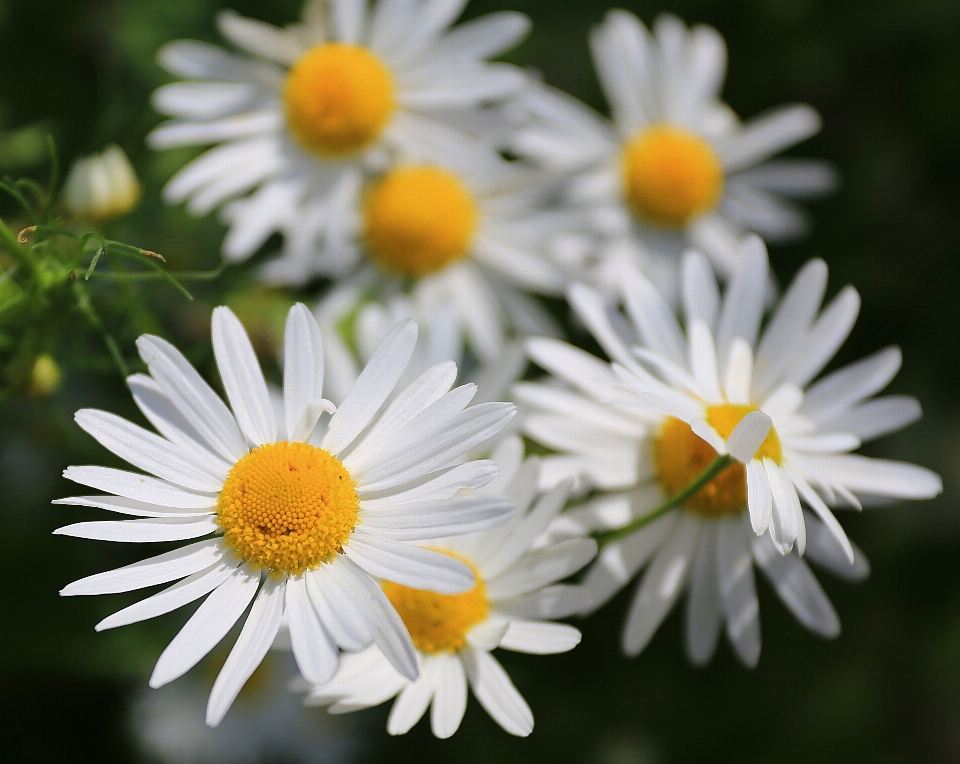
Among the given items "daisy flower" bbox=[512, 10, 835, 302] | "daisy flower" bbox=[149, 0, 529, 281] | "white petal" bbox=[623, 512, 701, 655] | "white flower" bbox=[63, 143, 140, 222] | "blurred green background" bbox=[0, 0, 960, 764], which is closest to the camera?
"white petal" bbox=[623, 512, 701, 655]

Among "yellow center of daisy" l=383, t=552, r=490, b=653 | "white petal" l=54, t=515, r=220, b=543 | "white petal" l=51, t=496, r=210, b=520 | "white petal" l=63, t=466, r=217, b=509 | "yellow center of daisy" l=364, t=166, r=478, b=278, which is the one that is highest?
"yellow center of daisy" l=364, t=166, r=478, b=278

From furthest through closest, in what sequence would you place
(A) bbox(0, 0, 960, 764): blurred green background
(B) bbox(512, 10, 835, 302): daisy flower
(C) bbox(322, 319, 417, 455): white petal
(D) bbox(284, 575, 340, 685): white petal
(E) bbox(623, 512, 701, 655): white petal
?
(A) bbox(0, 0, 960, 764): blurred green background, (B) bbox(512, 10, 835, 302): daisy flower, (E) bbox(623, 512, 701, 655): white petal, (C) bbox(322, 319, 417, 455): white petal, (D) bbox(284, 575, 340, 685): white petal

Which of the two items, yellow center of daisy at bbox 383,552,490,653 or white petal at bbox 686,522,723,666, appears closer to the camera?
yellow center of daisy at bbox 383,552,490,653

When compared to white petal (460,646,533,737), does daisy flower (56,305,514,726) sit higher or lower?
higher

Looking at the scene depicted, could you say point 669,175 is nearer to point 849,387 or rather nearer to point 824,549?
point 849,387

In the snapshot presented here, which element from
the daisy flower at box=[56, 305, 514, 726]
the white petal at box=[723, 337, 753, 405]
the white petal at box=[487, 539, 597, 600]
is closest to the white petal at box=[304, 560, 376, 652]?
the daisy flower at box=[56, 305, 514, 726]

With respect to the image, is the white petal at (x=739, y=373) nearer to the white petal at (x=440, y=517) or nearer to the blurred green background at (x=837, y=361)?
the white petal at (x=440, y=517)

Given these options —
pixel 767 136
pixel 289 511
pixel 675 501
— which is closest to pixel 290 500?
pixel 289 511

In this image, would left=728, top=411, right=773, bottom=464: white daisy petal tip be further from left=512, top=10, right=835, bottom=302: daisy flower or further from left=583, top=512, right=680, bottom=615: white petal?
left=512, top=10, right=835, bottom=302: daisy flower
